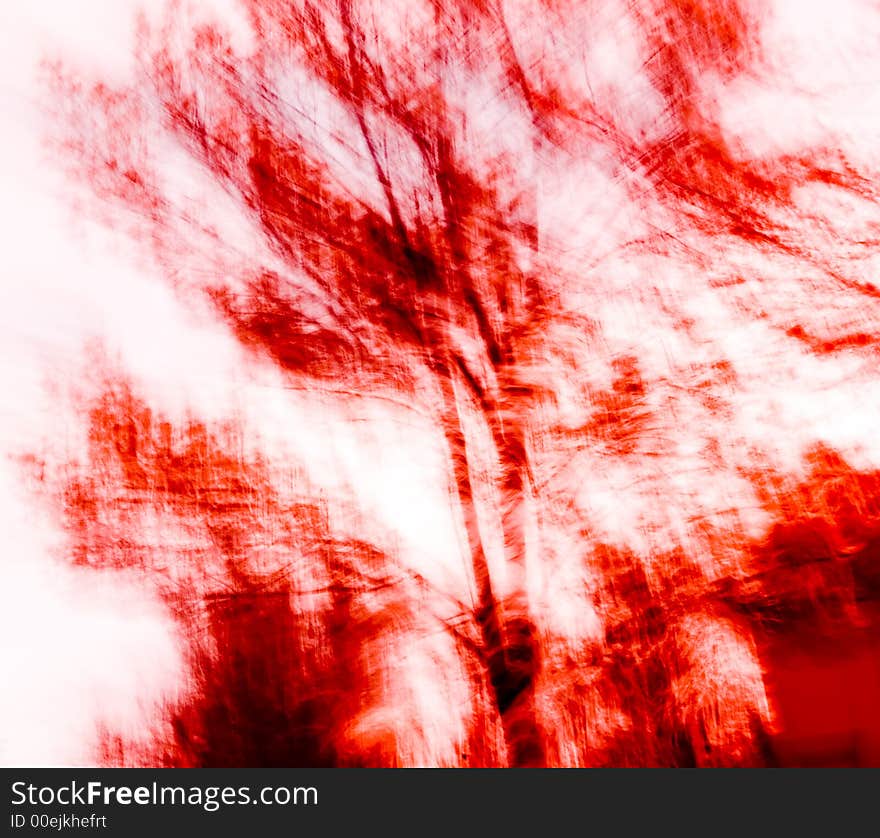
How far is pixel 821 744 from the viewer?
4.09ft

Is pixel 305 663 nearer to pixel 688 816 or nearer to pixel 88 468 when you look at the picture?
pixel 88 468

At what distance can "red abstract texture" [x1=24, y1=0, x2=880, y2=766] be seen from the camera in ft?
4.21

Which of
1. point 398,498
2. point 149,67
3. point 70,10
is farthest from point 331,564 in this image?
point 70,10

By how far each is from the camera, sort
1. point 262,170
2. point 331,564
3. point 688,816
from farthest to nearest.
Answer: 1. point 262,170
2. point 331,564
3. point 688,816

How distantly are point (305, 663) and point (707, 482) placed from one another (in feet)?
2.23

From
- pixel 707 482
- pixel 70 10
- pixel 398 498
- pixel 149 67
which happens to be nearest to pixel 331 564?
pixel 398 498

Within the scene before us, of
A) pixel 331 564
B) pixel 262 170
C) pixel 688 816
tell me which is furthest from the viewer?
pixel 262 170

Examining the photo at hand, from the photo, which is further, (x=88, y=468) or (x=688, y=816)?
(x=88, y=468)

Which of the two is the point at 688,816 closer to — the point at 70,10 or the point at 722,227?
the point at 722,227

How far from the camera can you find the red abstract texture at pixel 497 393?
1.28 metres

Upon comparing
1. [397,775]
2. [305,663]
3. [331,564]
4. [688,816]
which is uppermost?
[331,564]

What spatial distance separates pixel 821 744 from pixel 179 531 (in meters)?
1.02

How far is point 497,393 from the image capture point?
55.5 inches

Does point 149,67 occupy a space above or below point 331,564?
above
